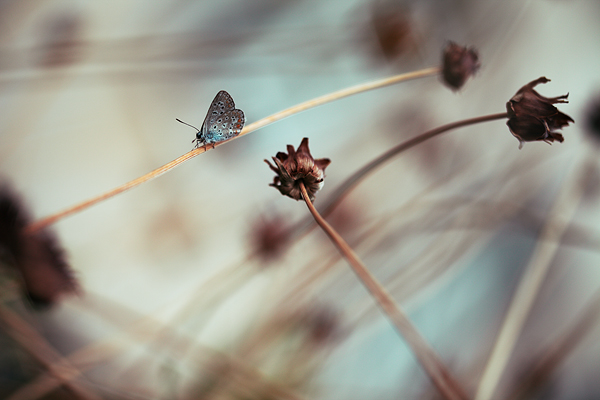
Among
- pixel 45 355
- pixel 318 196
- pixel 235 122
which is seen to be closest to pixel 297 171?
pixel 235 122

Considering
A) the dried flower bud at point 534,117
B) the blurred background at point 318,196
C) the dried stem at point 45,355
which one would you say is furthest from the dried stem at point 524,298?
the dried stem at point 45,355

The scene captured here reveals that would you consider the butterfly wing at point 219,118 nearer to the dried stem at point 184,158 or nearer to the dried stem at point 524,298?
the dried stem at point 184,158

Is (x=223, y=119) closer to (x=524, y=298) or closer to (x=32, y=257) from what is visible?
(x=32, y=257)

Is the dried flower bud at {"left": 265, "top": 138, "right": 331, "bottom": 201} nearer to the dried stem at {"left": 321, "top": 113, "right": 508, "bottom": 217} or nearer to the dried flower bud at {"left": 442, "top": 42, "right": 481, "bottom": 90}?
the dried stem at {"left": 321, "top": 113, "right": 508, "bottom": 217}

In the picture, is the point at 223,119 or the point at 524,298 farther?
the point at 524,298

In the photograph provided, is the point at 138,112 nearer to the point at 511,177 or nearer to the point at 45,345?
the point at 45,345

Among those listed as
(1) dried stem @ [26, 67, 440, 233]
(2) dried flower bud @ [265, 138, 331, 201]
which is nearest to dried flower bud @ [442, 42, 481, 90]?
(1) dried stem @ [26, 67, 440, 233]
